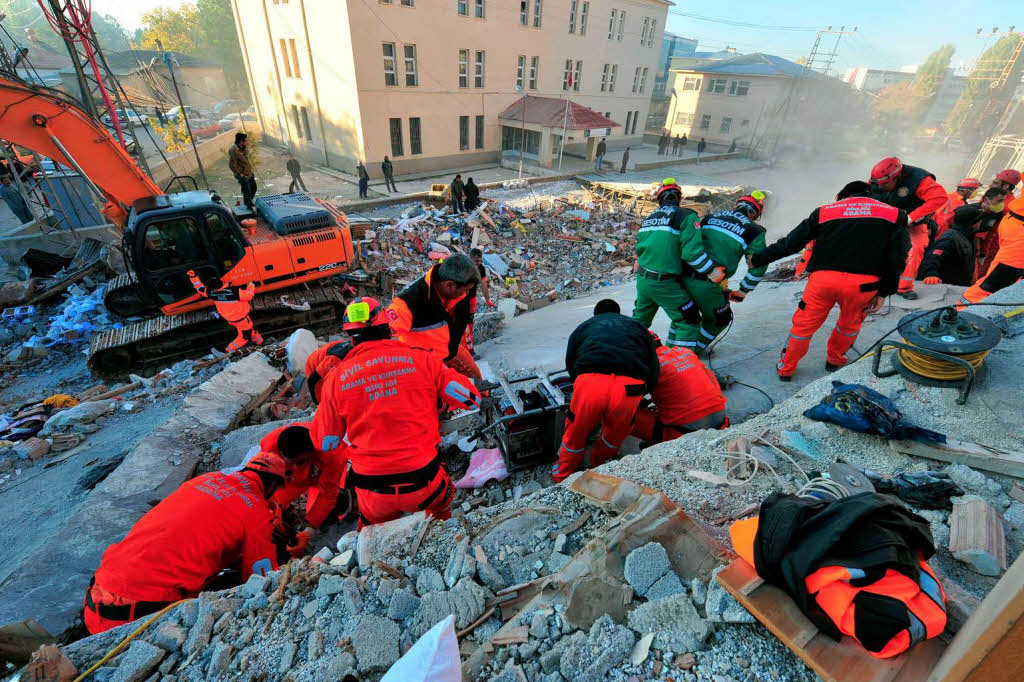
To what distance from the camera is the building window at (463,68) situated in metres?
18.4

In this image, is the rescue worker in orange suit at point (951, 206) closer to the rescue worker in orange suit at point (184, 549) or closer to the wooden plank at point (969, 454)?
the wooden plank at point (969, 454)

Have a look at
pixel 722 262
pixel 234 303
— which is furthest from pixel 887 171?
pixel 234 303

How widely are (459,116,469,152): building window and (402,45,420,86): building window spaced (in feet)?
8.46

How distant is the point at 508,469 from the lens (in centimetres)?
362

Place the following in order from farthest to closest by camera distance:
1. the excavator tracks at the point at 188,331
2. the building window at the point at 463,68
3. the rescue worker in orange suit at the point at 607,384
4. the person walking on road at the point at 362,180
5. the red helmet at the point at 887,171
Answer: the building window at the point at 463,68 → the person walking on road at the point at 362,180 → the excavator tracks at the point at 188,331 → the red helmet at the point at 887,171 → the rescue worker in orange suit at the point at 607,384

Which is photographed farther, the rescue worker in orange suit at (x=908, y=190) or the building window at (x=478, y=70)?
the building window at (x=478, y=70)

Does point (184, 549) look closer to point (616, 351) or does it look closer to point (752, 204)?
point (616, 351)

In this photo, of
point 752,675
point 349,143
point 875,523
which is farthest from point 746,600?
point 349,143

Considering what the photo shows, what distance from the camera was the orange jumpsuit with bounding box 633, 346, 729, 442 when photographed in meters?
3.42

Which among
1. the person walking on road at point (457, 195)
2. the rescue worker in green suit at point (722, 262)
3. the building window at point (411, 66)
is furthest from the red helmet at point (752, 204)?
the building window at point (411, 66)

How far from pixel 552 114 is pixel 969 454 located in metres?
20.2

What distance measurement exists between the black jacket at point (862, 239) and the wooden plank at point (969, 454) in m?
1.70

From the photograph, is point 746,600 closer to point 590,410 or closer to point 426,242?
point 590,410

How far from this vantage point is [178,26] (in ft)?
140
